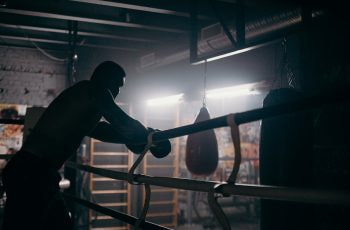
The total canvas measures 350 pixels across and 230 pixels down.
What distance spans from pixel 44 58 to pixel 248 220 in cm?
611

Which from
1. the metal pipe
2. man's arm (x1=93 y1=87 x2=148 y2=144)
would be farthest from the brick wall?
the metal pipe

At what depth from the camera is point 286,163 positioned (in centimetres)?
200

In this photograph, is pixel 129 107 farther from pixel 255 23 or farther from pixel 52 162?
pixel 52 162

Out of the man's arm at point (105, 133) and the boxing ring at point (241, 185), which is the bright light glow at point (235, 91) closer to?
the man's arm at point (105, 133)

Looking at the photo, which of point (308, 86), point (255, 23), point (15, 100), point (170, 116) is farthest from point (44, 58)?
point (308, 86)

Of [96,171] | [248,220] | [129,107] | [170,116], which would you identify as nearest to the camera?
[96,171]

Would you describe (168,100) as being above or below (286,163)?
above

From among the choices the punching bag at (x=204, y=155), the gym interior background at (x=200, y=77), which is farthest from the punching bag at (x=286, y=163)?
the punching bag at (x=204, y=155)

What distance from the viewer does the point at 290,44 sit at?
457cm

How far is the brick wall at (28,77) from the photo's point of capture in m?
A: 7.42

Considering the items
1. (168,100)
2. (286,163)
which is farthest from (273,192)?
(168,100)

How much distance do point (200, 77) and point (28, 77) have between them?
11.5 ft

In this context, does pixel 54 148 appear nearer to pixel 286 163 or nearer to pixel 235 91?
pixel 286 163

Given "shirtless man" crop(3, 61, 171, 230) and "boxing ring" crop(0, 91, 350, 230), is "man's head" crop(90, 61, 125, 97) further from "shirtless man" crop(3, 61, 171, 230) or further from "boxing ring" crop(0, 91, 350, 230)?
"boxing ring" crop(0, 91, 350, 230)
